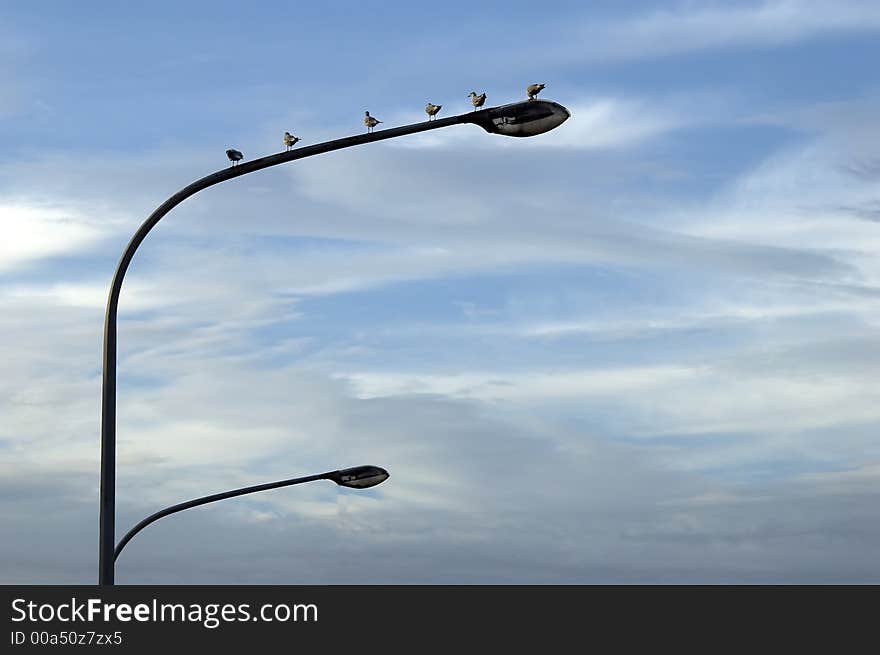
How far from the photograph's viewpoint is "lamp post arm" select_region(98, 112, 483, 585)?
12.9 metres

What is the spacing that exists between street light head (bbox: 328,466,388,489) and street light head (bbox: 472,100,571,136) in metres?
13.3

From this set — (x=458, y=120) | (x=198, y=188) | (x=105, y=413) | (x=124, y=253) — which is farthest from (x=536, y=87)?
(x=105, y=413)

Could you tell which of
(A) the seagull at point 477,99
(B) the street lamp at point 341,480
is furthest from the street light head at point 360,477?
(A) the seagull at point 477,99

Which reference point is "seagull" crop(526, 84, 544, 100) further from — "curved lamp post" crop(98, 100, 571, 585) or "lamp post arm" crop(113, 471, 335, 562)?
"lamp post arm" crop(113, 471, 335, 562)

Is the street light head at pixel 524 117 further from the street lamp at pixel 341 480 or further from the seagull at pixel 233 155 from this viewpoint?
the street lamp at pixel 341 480

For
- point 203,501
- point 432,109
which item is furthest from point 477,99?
point 203,501

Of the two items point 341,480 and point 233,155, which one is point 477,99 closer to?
point 233,155

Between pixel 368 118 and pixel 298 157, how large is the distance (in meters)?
1.22

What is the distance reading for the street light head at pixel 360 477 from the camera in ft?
86.3

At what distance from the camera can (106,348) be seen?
13.1m

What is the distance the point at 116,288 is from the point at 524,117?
4757mm

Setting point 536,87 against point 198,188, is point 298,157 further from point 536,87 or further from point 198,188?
point 536,87

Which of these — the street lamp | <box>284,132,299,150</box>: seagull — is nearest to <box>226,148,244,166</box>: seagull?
<box>284,132,299,150</box>: seagull
